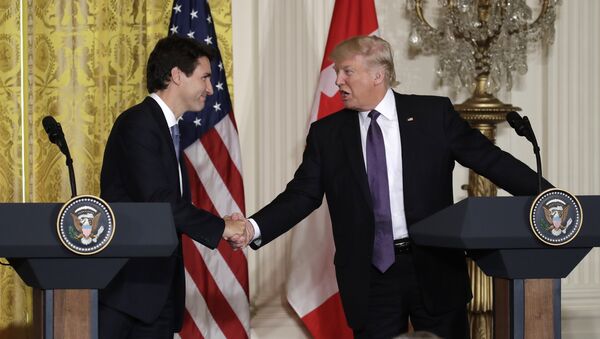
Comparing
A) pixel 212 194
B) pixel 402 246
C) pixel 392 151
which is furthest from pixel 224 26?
pixel 402 246

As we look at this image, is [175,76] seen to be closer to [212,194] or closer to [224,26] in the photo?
[212,194]

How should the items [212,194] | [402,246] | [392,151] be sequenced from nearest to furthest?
1. [402,246]
2. [392,151]
3. [212,194]

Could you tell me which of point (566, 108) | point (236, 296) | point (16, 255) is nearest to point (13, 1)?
point (236, 296)

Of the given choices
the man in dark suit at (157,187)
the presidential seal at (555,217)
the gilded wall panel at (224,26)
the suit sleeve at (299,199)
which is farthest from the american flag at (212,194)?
the presidential seal at (555,217)

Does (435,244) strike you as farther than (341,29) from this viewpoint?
No

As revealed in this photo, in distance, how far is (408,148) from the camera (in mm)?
4094

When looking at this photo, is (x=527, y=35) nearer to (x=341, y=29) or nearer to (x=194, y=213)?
(x=341, y=29)

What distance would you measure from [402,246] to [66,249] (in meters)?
1.47

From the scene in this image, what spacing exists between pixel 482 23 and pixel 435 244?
6.71 ft

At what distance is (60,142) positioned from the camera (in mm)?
3248

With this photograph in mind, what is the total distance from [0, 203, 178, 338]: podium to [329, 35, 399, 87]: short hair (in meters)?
1.44

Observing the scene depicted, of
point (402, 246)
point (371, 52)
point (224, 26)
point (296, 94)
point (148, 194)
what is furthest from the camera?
point (296, 94)

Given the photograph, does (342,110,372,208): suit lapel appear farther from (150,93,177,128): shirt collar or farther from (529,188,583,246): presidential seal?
(529,188,583,246): presidential seal

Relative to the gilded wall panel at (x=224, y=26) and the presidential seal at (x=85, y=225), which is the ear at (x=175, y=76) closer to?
the presidential seal at (x=85, y=225)
